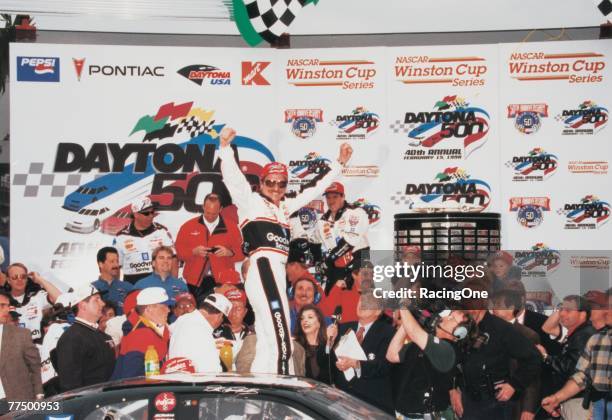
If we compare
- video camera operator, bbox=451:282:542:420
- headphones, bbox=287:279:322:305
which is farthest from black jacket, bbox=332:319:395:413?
→ video camera operator, bbox=451:282:542:420

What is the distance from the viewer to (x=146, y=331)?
7.63 metres

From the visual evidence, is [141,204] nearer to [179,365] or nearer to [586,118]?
[179,365]

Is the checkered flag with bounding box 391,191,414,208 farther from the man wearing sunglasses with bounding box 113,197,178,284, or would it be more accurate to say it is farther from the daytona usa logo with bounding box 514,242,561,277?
the man wearing sunglasses with bounding box 113,197,178,284

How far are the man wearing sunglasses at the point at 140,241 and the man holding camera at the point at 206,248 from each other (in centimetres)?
11

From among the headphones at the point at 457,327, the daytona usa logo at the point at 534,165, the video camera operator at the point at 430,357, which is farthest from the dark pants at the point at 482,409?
the daytona usa logo at the point at 534,165

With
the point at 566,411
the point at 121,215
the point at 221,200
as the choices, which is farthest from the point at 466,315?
the point at 121,215

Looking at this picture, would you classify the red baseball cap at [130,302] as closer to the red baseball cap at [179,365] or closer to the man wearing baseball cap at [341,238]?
the red baseball cap at [179,365]

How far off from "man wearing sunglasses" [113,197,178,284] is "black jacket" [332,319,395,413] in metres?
1.66

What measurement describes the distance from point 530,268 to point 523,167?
2.64ft

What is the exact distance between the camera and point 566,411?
7.69 metres

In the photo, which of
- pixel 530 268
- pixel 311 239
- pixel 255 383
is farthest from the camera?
pixel 311 239

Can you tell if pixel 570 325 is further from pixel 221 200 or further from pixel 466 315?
pixel 221 200

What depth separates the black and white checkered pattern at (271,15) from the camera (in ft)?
24.4

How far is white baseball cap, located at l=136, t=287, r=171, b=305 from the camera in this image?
24.9 feet
